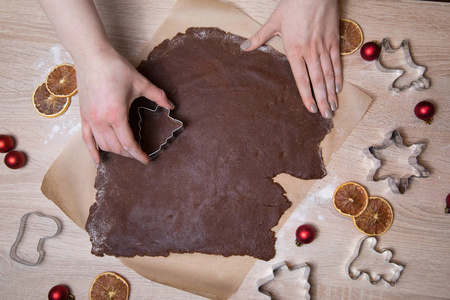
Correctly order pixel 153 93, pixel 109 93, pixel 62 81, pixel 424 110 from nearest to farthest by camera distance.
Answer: pixel 109 93 → pixel 153 93 → pixel 424 110 → pixel 62 81

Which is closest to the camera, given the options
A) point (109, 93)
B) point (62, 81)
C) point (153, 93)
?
point (109, 93)

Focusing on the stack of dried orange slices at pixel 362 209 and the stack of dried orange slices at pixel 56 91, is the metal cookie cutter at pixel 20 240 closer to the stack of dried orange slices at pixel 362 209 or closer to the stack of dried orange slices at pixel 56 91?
the stack of dried orange slices at pixel 56 91

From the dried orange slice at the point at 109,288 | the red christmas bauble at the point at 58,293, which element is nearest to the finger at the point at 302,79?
the dried orange slice at the point at 109,288

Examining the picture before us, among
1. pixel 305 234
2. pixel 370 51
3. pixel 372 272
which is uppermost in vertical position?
pixel 370 51

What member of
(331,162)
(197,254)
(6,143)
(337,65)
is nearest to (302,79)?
(337,65)

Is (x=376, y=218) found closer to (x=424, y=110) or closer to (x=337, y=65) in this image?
(x=424, y=110)

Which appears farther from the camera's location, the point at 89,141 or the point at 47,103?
the point at 47,103

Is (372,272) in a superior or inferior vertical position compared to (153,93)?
inferior
